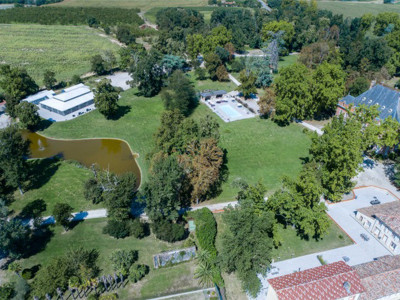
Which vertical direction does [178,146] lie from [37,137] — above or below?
above

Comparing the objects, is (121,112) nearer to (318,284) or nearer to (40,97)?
(40,97)

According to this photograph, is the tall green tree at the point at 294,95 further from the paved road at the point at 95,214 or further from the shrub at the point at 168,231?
the shrub at the point at 168,231

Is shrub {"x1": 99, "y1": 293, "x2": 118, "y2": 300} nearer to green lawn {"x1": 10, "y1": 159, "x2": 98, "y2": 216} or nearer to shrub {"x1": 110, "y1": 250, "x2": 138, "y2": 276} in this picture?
shrub {"x1": 110, "y1": 250, "x2": 138, "y2": 276}

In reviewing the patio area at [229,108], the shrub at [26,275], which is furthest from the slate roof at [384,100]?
the shrub at [26,275]

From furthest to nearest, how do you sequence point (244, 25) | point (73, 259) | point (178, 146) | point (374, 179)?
point (244, 25), point (374, 179), point (178, 146), point (73, 259)

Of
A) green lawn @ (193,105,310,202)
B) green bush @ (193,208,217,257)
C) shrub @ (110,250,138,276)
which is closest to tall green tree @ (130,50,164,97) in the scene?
green lawn @ (193,105,310,202)

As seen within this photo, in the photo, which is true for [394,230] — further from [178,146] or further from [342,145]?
[178,146]

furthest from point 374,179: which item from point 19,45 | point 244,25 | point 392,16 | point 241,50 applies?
point 19,45
